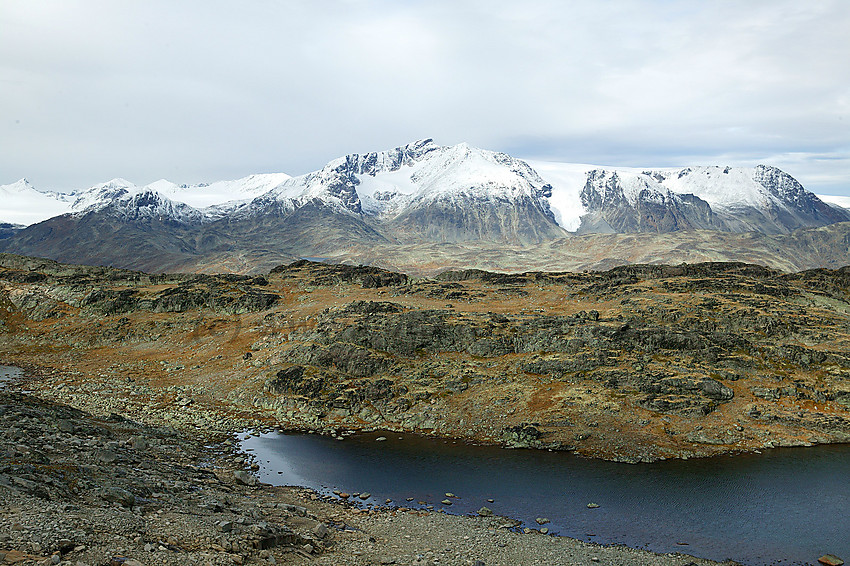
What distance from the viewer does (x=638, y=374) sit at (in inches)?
3027

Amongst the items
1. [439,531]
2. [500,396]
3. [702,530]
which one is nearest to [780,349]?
[500,396]

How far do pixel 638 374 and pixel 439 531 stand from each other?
157 ft

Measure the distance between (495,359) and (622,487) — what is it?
118 feet

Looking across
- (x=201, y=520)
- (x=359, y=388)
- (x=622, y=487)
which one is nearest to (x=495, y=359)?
(x=359, y=388)

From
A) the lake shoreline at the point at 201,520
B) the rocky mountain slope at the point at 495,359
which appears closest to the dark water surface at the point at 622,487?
the lake shoreline at the point at 201,520

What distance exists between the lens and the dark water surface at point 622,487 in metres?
42.4

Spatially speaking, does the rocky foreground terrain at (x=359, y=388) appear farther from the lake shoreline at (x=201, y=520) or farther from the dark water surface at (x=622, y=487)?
the dark water surface at (x=622, y=487)

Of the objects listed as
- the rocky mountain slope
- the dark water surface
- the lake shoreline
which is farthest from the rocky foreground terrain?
the dark water surface

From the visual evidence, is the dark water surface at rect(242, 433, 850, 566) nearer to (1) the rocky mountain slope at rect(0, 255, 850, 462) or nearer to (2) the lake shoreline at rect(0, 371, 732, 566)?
(2) the lake shoreline at rect(0, 371, 732, 566)

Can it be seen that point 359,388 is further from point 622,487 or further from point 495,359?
point 622,487

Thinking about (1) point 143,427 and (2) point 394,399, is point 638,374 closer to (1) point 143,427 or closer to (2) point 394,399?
(2) point 394,399

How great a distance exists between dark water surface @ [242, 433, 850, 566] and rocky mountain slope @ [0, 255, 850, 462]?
17.1 ft

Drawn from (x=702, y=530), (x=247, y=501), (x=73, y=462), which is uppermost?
(x=73, y=462)

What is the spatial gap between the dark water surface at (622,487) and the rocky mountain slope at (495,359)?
17.1ft
